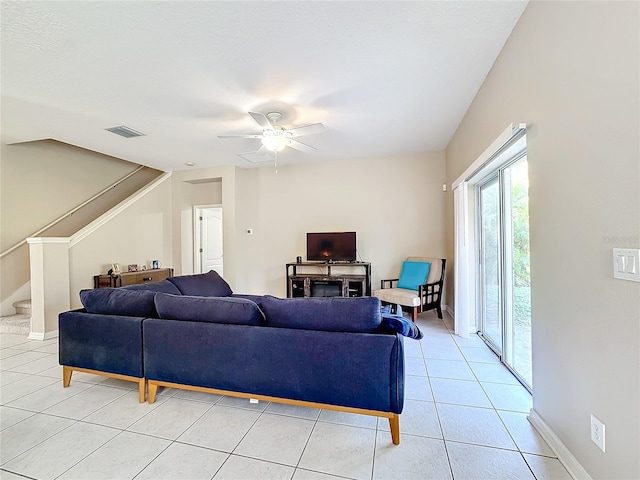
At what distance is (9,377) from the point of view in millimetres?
2662

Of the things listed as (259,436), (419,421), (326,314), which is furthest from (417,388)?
(259,436)

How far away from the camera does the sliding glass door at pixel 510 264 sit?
2467mm

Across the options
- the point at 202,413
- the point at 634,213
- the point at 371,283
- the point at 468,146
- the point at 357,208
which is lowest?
the point at 202,413

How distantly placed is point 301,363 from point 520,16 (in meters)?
2.76

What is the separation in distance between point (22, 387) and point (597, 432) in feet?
13.4

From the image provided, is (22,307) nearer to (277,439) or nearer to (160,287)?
(160,287)

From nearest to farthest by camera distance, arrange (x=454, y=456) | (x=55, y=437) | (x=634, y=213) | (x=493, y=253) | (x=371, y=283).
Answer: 1. (x=634, y=213)
2. (x=454, y=456)
3. (x=55, y=437)
4. (x=493, y=253)
5. (x=371, y=283)

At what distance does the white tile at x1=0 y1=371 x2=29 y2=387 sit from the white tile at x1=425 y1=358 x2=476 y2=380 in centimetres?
386

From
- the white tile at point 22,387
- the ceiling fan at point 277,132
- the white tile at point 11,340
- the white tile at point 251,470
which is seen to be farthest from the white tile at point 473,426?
the white tile at point 11,340

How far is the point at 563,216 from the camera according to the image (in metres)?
1.51

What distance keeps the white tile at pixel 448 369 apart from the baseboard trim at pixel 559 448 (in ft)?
2.19

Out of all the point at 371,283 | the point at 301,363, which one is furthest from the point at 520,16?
the point at 371,283

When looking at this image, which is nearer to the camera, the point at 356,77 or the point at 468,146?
the point at 356,77

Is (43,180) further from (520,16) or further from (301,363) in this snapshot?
(520,16)
